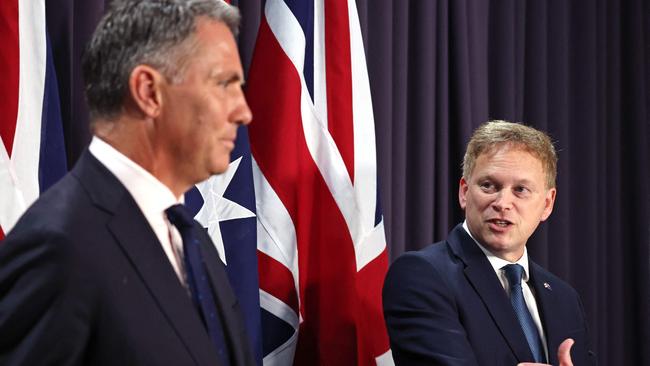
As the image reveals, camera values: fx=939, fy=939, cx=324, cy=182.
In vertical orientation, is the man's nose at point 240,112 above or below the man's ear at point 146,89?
below

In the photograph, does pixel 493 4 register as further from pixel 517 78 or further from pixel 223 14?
pixel 223 14

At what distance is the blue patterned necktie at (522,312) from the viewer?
102 inches

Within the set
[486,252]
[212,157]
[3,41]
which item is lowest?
[486,252]

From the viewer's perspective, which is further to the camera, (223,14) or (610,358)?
(610,358)

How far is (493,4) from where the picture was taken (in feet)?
12.8

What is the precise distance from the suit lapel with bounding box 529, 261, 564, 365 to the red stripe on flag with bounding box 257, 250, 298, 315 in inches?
28.0

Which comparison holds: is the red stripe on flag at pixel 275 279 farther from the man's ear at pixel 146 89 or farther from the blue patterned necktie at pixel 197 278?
the man's ear at pixel 146 89

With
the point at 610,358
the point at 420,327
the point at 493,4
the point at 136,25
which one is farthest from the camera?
the point at 610,358

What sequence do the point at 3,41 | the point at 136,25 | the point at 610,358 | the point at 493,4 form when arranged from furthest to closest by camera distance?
the point at 610,358 → the point at 493,4 → the point at 3,41 → the point at 136,25

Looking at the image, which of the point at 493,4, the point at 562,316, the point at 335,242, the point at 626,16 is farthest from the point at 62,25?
the point at 626,16

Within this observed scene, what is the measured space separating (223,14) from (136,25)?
0.16 meters

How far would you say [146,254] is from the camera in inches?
53.7

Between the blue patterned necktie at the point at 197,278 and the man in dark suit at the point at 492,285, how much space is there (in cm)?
105

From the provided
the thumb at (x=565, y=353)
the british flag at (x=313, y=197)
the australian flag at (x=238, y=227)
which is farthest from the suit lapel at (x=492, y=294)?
the australian flag at (x=238, y=227)
